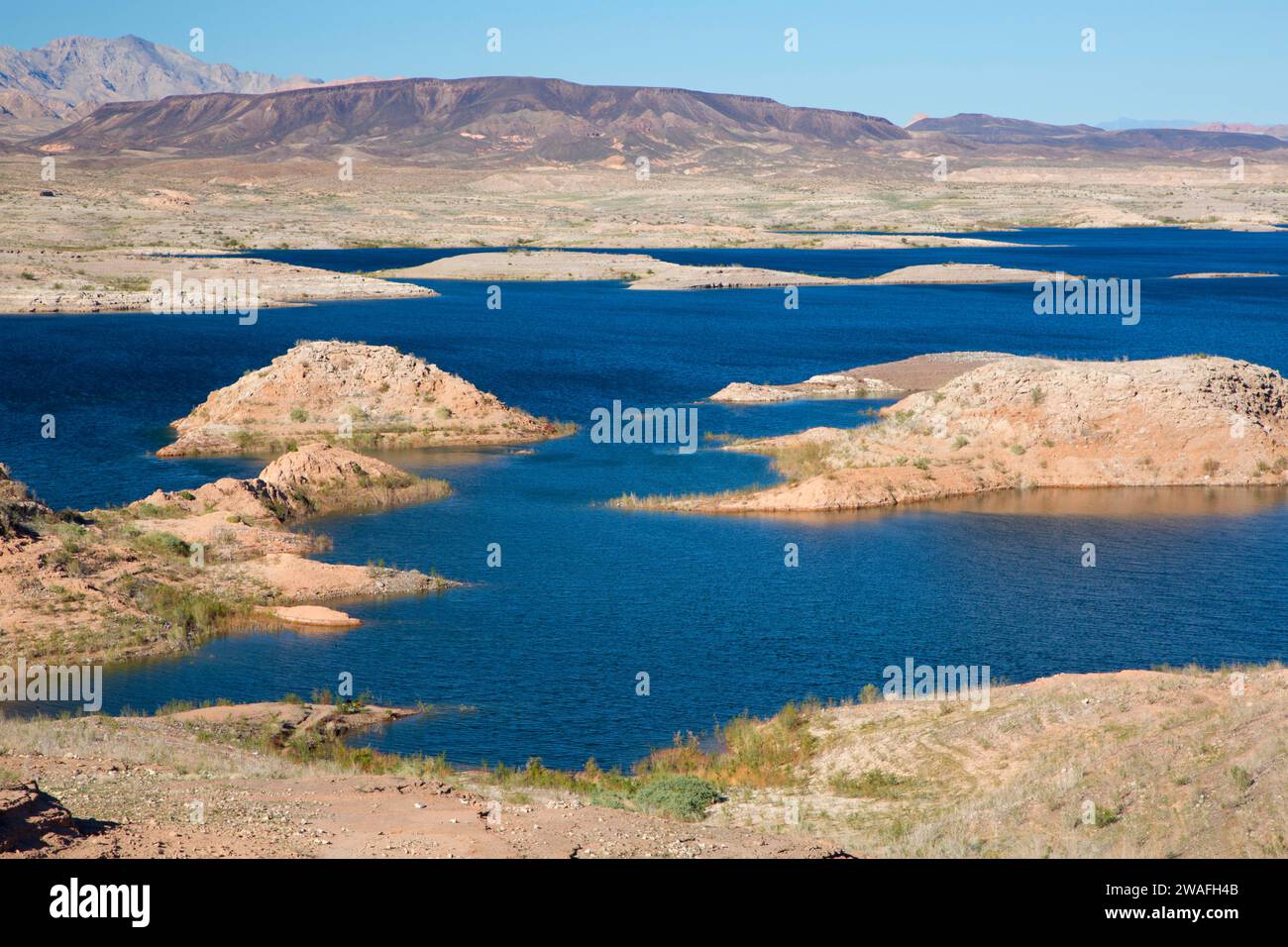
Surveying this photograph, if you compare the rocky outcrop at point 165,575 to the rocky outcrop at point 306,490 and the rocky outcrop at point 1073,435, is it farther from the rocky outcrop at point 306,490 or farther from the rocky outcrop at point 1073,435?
the rocky outcrop at point 1073,435

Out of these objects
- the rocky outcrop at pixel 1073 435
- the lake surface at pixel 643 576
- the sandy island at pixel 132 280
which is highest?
the sandy island at pixel 132 280

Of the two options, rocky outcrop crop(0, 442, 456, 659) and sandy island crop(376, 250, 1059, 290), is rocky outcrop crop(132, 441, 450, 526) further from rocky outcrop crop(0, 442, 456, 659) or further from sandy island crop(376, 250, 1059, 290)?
sandy island crop(376, 250, 1059, 290)

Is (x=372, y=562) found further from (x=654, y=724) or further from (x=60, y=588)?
(x=654, y=724)

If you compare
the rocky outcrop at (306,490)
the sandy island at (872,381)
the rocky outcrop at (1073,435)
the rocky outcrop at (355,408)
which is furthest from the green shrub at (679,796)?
the sandy island at (872,381)

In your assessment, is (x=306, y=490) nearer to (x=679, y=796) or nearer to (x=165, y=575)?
(x=165, y=575)

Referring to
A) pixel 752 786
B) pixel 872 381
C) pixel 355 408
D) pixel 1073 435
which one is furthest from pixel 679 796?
pixel 872 381

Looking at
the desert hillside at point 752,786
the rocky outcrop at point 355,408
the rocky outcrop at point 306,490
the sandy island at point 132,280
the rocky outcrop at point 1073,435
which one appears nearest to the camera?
the desert hillside at point 752,786

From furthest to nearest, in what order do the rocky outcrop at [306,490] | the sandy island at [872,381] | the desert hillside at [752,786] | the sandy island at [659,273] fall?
the sandy island at [659,273]
the sandy island at [872,381]
the rocky outcrop at [306,490]
the desert hillside at [752,786]

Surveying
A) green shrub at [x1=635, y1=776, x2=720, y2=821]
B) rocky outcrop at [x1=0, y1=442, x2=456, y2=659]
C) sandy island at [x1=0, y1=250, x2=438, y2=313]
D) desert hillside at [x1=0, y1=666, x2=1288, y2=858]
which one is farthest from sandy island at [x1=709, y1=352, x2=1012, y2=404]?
sandy island at [x1=0, y1=250, x2=438, y2=313]
